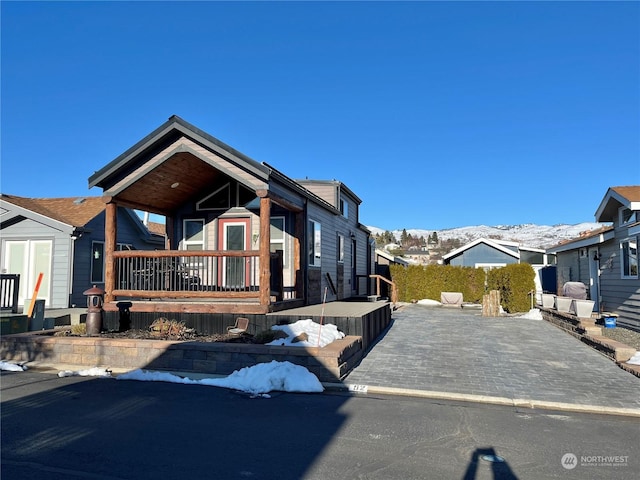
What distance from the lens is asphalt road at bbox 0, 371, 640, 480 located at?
12.0 feet

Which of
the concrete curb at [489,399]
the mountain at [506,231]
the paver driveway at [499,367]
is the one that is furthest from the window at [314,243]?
the mountain at [506,231]

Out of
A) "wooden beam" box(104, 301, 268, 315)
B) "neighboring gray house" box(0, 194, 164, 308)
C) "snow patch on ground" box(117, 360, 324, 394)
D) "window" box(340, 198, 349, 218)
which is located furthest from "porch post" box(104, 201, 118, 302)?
"window" box(340, 198, 349, 218)

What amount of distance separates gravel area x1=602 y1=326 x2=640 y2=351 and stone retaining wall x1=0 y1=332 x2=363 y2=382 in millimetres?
6089

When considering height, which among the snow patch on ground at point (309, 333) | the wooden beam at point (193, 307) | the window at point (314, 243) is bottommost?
the snow patch on ground at point (309, 333)

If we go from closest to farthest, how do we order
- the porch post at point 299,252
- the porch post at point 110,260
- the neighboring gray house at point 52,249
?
the porch post at point 110,260
the porch post at point 299,252
the neighboring gray house at point 52,249

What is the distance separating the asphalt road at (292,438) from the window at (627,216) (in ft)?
28.0

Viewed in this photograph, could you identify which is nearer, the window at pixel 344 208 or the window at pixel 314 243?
the window at pixel 314 243

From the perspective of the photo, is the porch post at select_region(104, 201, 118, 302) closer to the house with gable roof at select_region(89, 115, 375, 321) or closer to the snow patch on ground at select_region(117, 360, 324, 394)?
the house with gable roof at select_region(89, 115, 375, 321)

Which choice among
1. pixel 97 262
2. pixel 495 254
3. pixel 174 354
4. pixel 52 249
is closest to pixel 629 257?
pixel 174 354

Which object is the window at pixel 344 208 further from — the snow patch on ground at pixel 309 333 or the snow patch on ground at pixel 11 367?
the snow patch on ground at pixel 11 367

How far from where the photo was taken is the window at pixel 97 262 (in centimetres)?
1559

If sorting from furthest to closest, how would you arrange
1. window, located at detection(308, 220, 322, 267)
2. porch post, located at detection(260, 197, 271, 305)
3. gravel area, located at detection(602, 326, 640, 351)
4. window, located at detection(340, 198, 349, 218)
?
window, located at detection(340, 198, 349, 218) < window, located at detection(308, 220, 322, 267) < gravel area, located at detection(602, 326, 640, 351) < porch post, located at detection(260, 197, 271, 305)

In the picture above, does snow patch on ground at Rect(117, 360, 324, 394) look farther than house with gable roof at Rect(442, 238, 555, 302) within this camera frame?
No

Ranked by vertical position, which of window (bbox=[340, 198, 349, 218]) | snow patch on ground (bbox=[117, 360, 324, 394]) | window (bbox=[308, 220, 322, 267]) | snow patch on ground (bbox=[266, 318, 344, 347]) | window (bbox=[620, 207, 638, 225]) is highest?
window (bbox=[340, 198, 349, 218])
